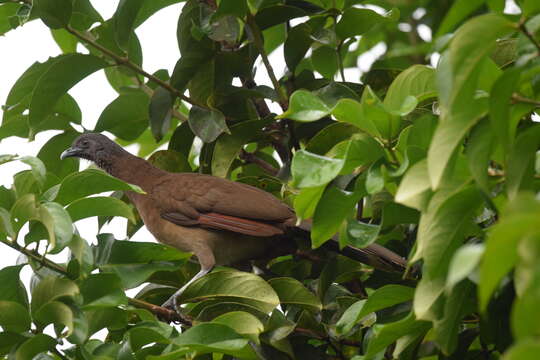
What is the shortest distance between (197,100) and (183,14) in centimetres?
36

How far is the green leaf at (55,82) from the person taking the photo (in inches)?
132

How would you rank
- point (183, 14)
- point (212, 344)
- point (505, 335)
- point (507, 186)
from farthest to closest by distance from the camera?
point (183, 14)
point (212, 344)
point (505, 335)
point (507, 186)

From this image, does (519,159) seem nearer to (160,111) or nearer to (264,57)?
(264,57)

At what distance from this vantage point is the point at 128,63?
142 inches

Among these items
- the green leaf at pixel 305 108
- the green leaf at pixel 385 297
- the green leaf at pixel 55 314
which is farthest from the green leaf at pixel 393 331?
the green leaf at pixel 55 314

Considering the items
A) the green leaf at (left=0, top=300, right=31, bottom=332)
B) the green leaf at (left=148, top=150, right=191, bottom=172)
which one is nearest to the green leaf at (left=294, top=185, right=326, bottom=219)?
the green leaf at (left=0, top=300, right=31, bottom=332)

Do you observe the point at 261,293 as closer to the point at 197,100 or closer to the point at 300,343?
the point at 300,343

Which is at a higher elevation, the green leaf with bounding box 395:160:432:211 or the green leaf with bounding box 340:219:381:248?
the green leaf with bounding box 395:160:432:211

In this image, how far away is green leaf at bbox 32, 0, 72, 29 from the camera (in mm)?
3295

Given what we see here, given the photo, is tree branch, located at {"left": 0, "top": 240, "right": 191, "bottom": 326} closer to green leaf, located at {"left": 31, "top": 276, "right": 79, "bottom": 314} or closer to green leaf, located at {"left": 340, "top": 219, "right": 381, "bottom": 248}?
green leaf, located at {"left": 31, "top": 276, "right": 79, "bottom": 314}

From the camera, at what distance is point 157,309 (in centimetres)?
305

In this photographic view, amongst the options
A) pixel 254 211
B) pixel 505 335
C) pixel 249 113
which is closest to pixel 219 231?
pixel 254 211

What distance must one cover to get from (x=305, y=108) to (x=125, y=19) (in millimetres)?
1621

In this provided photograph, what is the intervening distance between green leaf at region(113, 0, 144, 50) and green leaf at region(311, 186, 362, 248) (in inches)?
61.3
